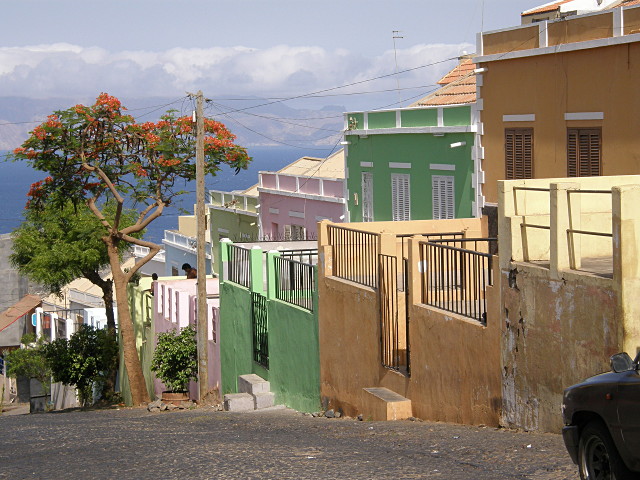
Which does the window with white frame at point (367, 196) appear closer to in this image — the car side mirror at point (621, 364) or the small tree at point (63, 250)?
the small tree at point (63, 250)

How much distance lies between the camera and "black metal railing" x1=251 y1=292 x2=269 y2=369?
73.6 feet

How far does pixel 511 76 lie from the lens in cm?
2167

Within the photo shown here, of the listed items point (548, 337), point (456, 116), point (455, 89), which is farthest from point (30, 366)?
point (548, 337)

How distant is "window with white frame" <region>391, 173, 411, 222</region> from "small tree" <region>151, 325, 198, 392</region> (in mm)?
6336

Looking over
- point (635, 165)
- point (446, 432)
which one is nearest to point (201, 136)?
point (635, 165)

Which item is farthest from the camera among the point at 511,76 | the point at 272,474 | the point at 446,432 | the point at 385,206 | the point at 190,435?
the point at 385,206

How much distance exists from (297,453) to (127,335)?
19.0 meters

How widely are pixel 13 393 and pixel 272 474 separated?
44.1 m

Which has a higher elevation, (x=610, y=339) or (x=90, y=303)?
(x=610, y=339)

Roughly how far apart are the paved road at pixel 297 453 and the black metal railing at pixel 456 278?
5.58 ft

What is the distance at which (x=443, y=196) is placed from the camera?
25.6 metres

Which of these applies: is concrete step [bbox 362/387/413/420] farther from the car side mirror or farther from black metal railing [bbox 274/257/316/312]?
the car side mirror

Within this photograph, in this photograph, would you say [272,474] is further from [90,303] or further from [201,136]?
[90,303]

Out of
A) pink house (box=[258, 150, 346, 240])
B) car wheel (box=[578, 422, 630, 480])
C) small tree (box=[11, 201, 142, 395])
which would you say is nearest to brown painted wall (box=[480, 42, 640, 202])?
car wheel (box=[578, 422, 630, 480])
